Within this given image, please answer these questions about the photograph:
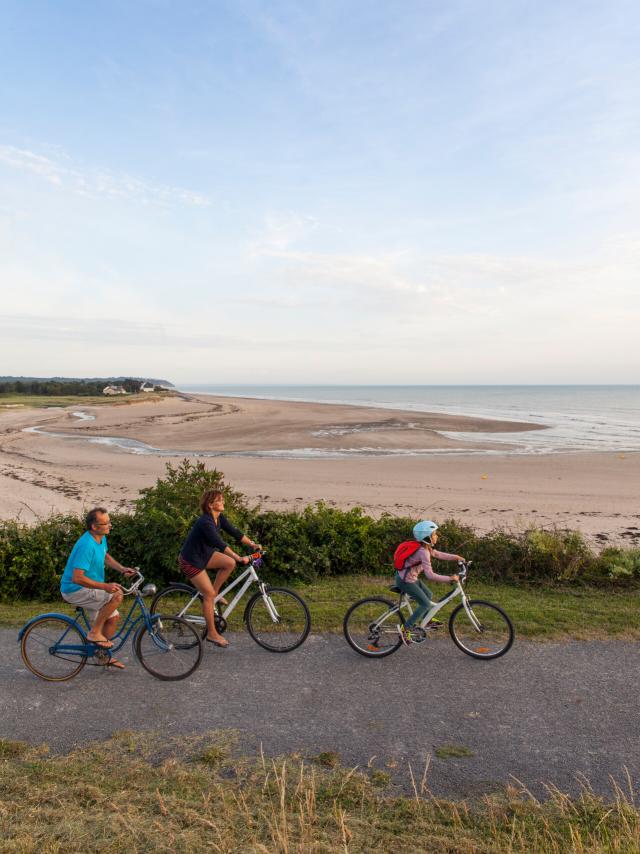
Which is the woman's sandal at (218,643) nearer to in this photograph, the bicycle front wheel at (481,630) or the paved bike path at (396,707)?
the paved bike path at (396,707)

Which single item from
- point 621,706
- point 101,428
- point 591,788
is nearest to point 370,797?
point 591,788

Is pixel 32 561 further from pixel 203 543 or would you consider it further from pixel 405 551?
pixel 405 551

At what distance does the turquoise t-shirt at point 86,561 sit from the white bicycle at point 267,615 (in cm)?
115

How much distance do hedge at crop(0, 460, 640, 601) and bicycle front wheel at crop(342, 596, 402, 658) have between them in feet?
10.2

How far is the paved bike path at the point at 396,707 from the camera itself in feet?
16.3

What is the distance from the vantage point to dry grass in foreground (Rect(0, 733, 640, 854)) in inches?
151

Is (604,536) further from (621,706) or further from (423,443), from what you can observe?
(423,443)

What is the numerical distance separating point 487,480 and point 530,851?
72.9 ft

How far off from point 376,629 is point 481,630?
1.39m

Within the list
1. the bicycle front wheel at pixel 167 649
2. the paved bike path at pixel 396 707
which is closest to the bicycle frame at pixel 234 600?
the paved bike path at pixel 396 707

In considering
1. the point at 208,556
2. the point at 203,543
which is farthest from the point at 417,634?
the point at 203,543

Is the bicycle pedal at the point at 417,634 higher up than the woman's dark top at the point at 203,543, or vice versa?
the woman's dark top at the point at 203,543

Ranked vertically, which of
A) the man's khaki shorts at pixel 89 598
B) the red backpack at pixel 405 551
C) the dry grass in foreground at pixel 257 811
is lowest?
the dry grass in foreground at pixel 257 811

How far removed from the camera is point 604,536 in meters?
15.7
